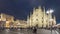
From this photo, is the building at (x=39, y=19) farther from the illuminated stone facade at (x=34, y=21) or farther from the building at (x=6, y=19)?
the building at (x=6, y=19)

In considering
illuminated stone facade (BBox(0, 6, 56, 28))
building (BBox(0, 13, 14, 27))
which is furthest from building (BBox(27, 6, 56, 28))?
building (BBox(0, 13, 14, 27))

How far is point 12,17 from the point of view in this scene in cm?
814

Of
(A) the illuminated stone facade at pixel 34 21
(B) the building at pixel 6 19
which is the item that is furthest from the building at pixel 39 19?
(B) the building at pixel 6 19

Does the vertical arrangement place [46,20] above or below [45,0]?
below

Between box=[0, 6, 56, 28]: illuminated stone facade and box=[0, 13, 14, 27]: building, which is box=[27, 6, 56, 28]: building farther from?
box=[0, 13, 14, 27]: building

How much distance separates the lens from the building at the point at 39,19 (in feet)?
26.6

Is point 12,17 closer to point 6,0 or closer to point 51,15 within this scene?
point 6,0

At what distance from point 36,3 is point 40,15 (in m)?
0.42

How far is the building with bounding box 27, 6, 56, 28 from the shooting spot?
319 inches

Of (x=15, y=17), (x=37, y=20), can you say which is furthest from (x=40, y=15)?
(x=15, y=17)

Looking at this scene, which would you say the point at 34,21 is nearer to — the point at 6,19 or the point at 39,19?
the point at 39,19

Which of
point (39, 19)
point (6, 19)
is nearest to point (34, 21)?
point (39, 19)

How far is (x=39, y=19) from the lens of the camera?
8.17 m

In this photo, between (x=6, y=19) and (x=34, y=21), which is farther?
(x=34, y=21)
